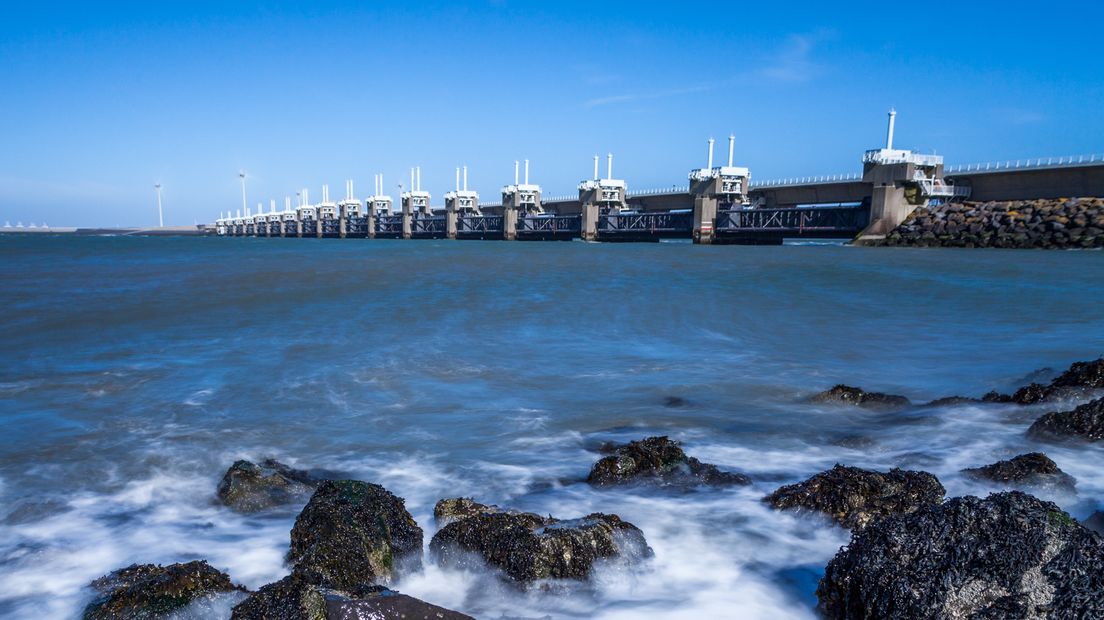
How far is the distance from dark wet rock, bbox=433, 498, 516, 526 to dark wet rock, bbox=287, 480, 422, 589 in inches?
14.3

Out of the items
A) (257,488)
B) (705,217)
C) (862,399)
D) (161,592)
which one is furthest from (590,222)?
(161,592)

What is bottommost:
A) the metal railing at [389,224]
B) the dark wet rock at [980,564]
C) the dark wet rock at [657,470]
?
the dark wet rock at [657,470]

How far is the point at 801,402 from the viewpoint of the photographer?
8070 mm

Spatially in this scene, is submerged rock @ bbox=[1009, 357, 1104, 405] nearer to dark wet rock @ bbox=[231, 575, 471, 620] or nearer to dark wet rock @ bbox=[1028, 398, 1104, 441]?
dark wet rock @ bbox=[1028, 398, 1104, 441]

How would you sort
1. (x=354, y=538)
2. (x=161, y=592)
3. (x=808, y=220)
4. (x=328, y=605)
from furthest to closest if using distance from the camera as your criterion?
(x=808, y=220) < (x=354, y=538) < (x=161, y=592) < (x=328, y=605)

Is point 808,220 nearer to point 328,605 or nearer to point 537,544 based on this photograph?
point 537,544

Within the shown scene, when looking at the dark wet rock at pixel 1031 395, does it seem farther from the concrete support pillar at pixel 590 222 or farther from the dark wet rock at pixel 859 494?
the concrete support pillar at pixel 590 222

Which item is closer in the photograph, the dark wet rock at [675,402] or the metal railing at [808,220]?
the dark wet rock at [675,402]

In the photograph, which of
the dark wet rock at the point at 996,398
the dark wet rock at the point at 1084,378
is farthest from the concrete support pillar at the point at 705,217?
the dark wet rock at the point at 1084,378

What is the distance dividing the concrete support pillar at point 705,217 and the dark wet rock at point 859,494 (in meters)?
55.4

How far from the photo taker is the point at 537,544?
389 centimetres

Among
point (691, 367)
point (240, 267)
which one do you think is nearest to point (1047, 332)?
point (691, 367)

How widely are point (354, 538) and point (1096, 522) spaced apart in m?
4.35

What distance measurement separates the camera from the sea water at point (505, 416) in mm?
4176
